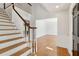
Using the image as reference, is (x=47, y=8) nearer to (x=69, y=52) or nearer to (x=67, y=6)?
(x=67, y=6)

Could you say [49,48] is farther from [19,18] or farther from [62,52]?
[19,18]

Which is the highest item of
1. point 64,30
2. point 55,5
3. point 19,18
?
point 55,5

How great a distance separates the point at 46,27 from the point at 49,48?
0.30m

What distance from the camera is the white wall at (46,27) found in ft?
4.92

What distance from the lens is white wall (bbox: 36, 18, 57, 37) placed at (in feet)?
4.92

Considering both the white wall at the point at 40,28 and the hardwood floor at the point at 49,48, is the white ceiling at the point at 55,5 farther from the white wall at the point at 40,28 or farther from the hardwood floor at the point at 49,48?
the hardwood floor at the point at 49,48

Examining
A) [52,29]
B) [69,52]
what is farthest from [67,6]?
[69,52]

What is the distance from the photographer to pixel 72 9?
1477 millimetres

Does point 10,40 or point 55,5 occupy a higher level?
point 55,5

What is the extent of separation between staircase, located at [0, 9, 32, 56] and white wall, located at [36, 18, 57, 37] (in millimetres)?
258

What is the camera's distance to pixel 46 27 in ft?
5.00

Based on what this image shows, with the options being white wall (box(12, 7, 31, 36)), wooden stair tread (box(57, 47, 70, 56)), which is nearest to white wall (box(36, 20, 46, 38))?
white wall (box(12, 7, 31, 36))

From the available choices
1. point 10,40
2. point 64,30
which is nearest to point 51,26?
point 64,30

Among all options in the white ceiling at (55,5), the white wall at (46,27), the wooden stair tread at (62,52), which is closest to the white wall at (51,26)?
the white wall at (46,27)
